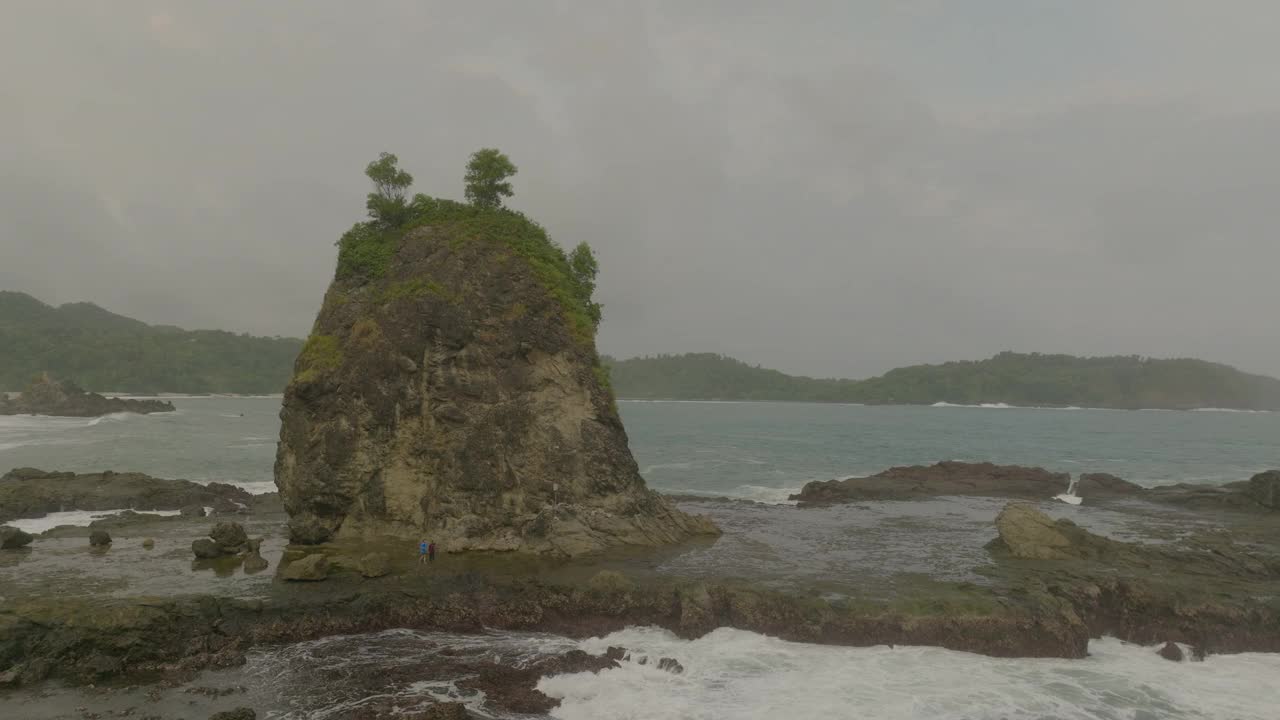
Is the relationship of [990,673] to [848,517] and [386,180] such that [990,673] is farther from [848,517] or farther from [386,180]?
[386,180]

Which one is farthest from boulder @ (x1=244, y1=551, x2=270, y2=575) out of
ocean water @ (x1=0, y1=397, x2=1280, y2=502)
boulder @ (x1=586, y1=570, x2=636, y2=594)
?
ocean water @ (x1=0, y1=397, x2=1280, y2=502)

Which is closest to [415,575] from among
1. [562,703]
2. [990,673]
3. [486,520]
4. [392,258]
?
[486,520]

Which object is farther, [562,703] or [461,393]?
[461,393]

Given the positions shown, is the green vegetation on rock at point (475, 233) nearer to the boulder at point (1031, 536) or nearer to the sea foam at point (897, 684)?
the sea foam at point (897, 684)

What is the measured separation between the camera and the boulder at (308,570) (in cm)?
2397

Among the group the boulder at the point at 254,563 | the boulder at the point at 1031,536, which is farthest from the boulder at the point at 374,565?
the boulder at the point at 1031,536

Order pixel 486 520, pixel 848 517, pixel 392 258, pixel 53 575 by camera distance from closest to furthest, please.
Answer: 1. pixel 53 575
2. pixel 486 520
3. pixel 392 258
4. pixel 848 517

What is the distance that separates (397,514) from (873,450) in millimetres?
70248

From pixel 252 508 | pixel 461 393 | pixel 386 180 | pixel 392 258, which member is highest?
pixel 386 180

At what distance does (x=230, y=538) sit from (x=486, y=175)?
20.4 m

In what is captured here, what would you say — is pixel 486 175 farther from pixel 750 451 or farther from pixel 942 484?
Result: pixel 750 451

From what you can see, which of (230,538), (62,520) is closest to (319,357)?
(230,538)

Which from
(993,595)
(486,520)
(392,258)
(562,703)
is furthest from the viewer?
(392,258)

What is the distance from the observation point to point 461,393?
100 feet
